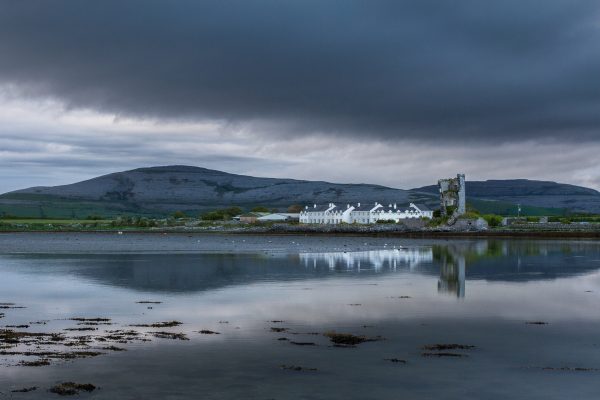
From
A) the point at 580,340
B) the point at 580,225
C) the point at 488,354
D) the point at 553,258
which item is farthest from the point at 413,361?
the point at 580,225

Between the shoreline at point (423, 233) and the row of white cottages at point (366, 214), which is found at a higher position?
the row of white cottages at point (366, 214)

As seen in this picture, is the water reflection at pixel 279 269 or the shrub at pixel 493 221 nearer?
the water reflection at pixel 279 269

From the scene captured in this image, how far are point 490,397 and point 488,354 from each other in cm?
415

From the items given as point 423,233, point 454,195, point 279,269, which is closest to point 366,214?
point 454,195

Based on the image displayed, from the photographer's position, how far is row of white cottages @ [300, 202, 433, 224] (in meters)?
→ 176

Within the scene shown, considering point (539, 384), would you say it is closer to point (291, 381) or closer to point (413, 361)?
point (413, 361)

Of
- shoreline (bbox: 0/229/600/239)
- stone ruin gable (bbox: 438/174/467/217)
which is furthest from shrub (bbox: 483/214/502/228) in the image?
shoreline (bbox: 0/229/600/239)

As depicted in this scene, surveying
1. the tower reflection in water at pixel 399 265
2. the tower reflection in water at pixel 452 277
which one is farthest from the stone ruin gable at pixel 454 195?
the tower reflection in water at pixel 452 277

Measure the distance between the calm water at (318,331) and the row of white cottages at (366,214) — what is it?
133 m

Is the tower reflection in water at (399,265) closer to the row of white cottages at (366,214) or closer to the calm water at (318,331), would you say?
the calm water at (318,331)

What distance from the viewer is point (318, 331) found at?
823 inches

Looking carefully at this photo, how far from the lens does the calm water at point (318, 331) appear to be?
14.4 metres

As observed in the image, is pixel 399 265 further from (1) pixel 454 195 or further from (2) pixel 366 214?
(2) pixel 366 214

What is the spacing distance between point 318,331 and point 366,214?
158030mm
